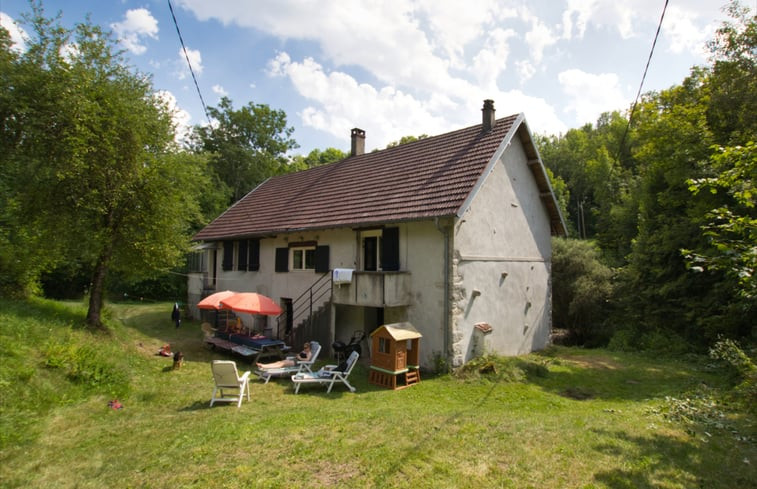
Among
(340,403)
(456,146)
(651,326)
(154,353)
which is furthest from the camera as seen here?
(651,326)

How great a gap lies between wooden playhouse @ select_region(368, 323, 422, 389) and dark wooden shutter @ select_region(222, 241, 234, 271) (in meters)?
12.5

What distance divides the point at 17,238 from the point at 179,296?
21390 mm

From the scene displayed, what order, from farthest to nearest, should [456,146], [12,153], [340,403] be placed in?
[456,146]
[12,153]
[340,403]

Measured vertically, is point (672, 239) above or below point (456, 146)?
below

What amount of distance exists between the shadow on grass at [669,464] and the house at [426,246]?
615 centimetres

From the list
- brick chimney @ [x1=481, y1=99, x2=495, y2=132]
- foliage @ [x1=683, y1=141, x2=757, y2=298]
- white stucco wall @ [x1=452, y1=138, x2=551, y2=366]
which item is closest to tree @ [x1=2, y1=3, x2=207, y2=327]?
white stucco wall @ [x1=452, y1=138, x2=551, y2=366]

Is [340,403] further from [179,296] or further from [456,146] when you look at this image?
[179,296]

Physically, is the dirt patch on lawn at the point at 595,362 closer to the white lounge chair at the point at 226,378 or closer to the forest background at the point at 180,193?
the forest background at the point at 180,193

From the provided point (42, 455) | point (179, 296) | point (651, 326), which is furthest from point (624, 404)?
point (179, 296)

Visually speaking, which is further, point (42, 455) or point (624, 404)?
point (624, 404)

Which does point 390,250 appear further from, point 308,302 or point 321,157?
point 321,157

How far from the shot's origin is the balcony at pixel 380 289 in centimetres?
1298

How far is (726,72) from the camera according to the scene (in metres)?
16.4

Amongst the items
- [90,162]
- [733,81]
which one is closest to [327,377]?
[90,162]
